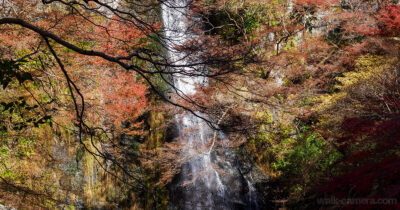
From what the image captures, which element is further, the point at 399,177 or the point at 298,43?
the point at 298,43

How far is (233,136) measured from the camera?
25.6 ft

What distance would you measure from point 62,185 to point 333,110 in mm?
7298

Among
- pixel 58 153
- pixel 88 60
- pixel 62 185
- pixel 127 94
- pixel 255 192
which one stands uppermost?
pixel 88 60

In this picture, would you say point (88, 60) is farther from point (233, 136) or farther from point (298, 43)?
point (298, 43)

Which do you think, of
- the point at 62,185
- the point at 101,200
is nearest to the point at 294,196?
the point at 101,200

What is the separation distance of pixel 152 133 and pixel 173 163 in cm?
144

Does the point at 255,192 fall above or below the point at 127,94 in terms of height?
below

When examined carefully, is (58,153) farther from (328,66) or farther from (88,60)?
(328,66)

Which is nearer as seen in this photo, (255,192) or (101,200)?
(101,200)

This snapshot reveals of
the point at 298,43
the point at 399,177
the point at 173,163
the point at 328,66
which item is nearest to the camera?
the point at 399,177

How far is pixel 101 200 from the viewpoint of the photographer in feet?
21.5

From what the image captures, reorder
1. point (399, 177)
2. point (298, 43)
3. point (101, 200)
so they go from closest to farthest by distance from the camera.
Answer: point (399, 177) < point (101, 200) < point (298, 43)

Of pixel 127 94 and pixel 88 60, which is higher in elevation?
pixel 88 60

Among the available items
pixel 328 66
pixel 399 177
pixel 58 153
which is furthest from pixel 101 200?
Answer: pixel 328 66
